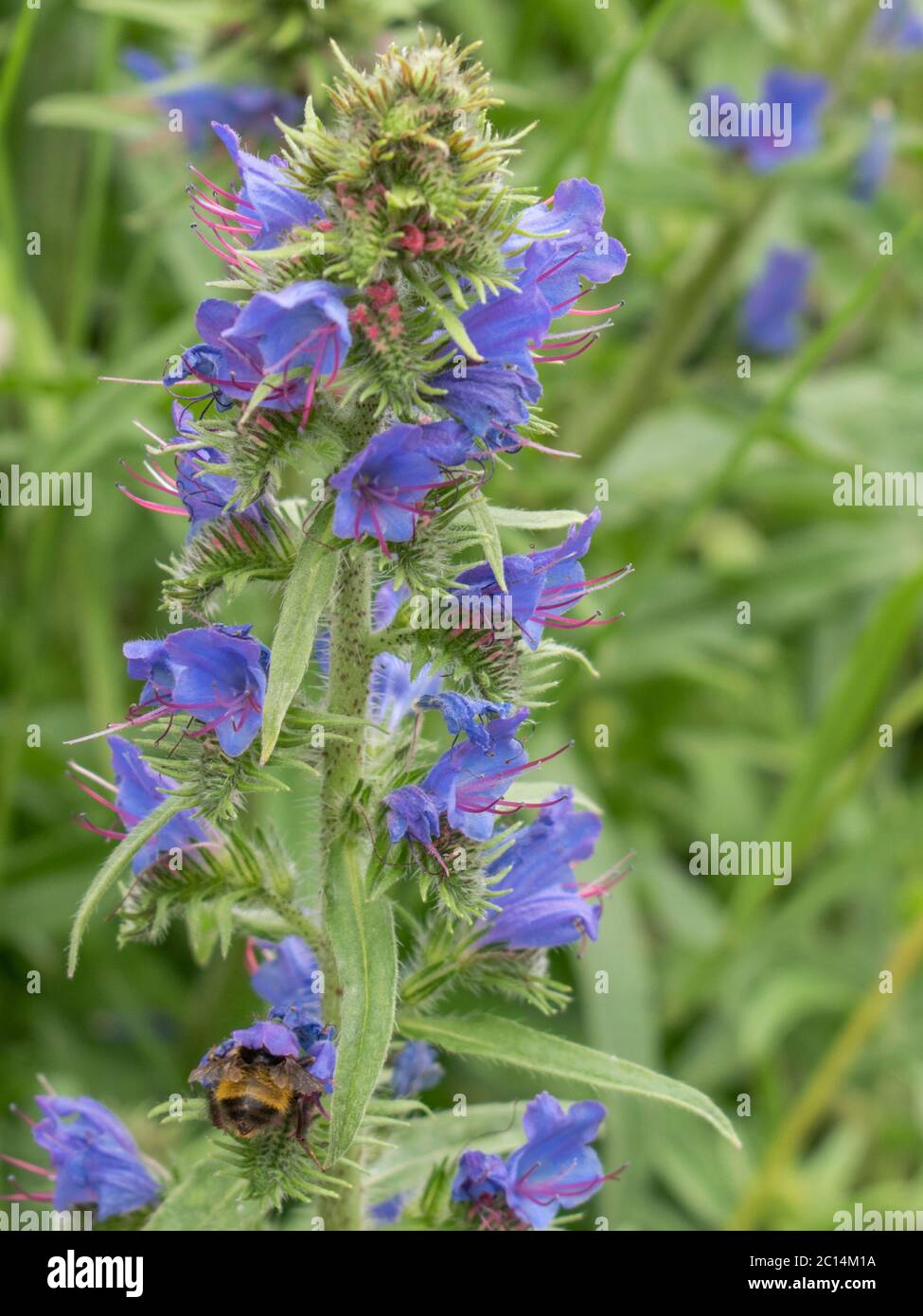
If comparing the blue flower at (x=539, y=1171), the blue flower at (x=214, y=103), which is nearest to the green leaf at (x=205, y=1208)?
the blue flower at (x=539, y=1171)

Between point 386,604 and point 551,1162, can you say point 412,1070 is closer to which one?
point 551,1162

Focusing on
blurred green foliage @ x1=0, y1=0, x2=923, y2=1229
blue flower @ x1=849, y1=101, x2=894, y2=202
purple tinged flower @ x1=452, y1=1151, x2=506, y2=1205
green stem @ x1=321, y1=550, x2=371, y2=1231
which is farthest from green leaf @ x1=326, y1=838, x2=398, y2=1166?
blue flower @ x1=849, y1=101, x2=894, y2=202

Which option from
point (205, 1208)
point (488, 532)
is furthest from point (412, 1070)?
point (488, 532)

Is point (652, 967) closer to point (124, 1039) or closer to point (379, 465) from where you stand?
point (124, 1039)

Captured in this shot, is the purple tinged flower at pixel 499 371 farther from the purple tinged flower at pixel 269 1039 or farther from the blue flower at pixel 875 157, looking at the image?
the blue flower at pixel 875 157

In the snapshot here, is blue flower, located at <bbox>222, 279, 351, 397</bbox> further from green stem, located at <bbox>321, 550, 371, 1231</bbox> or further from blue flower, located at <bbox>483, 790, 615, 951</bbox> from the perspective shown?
blue flower, located at <bbox>483, 790, 615, 951</bbox>
